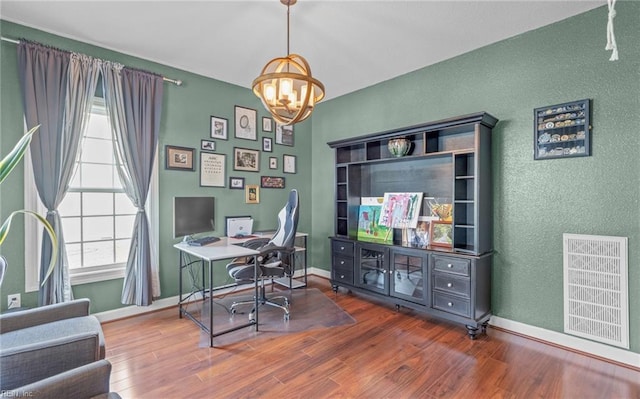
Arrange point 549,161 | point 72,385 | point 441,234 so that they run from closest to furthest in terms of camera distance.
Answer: point 72,385, point 549,161, point 441,234

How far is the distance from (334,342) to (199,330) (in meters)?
1.27

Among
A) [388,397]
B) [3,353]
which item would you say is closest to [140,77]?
[3,353]

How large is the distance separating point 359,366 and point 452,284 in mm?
1189

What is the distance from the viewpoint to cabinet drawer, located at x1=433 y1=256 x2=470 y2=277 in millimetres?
2777

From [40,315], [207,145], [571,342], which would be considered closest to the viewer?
[40,315]

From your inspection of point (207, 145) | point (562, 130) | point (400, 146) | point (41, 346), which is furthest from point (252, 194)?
point (562, 130)

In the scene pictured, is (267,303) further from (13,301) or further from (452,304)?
(13,301)

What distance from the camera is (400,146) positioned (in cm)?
342

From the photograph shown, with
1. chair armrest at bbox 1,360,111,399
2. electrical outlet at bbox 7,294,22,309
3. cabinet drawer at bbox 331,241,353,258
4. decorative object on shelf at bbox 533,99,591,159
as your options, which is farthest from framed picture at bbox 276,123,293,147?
chair armrest at bbox 1,360,111,399

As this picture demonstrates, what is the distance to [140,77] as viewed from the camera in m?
3.20

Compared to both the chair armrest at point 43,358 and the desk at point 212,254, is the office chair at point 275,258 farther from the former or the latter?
the chair armrest at point 43,358

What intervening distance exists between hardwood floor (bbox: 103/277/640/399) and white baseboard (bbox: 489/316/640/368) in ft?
0.24

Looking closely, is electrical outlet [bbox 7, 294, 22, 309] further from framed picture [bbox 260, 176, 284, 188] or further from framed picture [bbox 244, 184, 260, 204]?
framed picture [bbox 260, 176, 284, 188]

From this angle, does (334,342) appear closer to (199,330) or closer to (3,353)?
(199,330)
